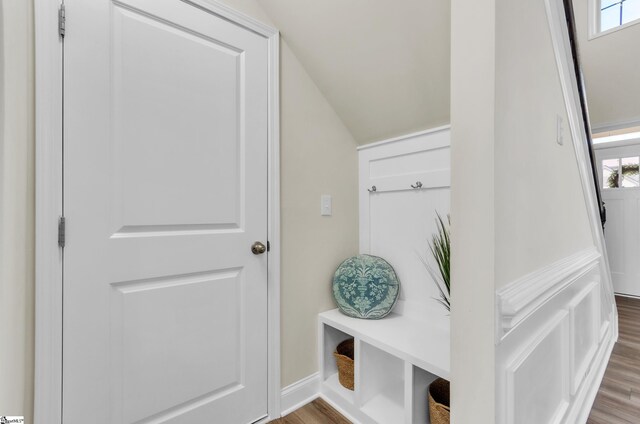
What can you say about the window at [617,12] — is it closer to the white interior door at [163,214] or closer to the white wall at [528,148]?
the white wall at [528,148]

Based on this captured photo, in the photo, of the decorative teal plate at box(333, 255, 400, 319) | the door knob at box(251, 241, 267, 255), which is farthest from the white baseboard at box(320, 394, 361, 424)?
the door knob at box(251, 241, 267, 255)

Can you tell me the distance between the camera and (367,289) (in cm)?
161

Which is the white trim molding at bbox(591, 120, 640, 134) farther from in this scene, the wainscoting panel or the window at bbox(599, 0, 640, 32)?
the wainscoting panel

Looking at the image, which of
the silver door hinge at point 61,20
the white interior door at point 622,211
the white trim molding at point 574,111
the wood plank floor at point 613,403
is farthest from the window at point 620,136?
the silver door hinge at point 61,20

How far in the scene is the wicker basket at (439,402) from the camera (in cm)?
116

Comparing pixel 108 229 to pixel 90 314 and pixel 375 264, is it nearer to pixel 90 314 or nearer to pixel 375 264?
pixel 90 314

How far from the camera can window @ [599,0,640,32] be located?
2785 mm

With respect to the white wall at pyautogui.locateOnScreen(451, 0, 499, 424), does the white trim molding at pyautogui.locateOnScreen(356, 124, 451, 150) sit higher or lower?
higher

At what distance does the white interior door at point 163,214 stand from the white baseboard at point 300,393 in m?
0.12

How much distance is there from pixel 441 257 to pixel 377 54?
97 centimetres

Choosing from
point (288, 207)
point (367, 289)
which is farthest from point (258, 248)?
Result: point (367, 289)

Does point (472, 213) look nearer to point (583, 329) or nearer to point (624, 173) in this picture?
point (583, 329)

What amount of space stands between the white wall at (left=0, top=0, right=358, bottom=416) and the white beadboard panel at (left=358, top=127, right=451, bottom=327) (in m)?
0.12

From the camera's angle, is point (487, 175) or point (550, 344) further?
point (550, 344)
